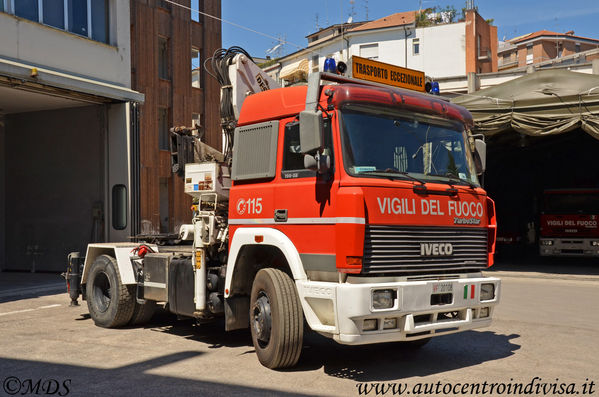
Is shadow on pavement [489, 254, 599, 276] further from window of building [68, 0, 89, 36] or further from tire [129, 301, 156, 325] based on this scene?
window of building [68, 0, 89, 36]

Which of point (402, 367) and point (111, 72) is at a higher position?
point (111, 72)

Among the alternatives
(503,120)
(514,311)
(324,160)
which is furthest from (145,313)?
(503,120)

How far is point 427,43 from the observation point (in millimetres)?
53625

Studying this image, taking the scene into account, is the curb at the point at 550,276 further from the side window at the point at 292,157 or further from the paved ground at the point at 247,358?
the side window at the point at 292,157

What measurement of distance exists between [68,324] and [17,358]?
8.18 feet

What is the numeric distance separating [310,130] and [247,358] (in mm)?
2742

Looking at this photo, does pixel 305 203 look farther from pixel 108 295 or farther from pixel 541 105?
pixel 541 105

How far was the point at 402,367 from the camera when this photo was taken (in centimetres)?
699

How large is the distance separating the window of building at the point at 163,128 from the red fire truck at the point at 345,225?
20.3m

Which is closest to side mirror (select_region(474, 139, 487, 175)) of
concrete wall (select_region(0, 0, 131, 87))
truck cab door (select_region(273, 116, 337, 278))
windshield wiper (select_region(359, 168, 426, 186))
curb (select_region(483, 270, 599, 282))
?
windshield wiper (select_region(359, 168, 426, 186))

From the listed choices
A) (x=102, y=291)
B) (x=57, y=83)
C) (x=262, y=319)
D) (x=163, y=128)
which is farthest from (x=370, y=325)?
(x=163, y=128)

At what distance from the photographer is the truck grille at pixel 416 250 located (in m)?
6.11

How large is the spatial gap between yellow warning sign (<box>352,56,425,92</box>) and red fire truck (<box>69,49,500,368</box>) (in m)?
0.33

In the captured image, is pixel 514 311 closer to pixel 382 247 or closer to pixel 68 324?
pixel 382 247
